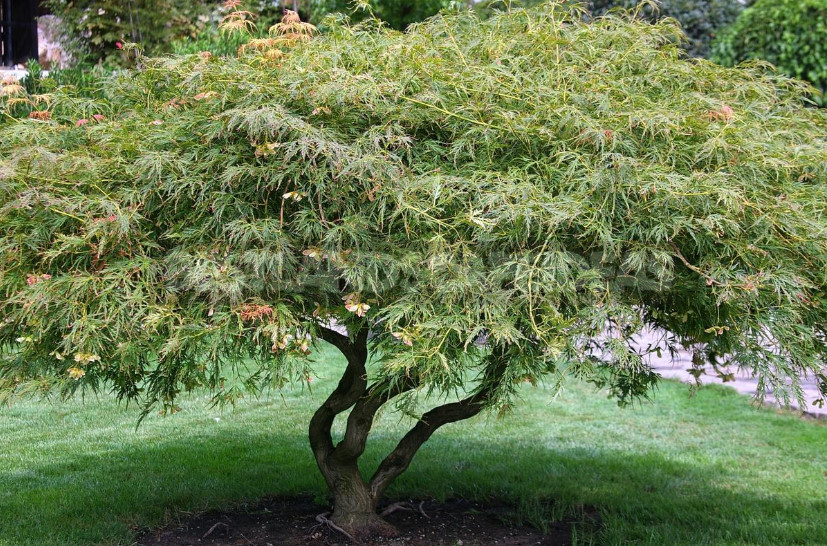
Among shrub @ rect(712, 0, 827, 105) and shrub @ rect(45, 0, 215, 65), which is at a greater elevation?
shrub @ rect(45, 0, 215, 65)

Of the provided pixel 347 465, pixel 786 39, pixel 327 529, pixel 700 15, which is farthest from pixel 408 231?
pixel 700 15

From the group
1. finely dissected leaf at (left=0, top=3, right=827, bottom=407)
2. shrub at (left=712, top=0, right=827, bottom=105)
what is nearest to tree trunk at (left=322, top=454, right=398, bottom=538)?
finely dissected leaf at (left=0, top=3, right=827, bottom=407)

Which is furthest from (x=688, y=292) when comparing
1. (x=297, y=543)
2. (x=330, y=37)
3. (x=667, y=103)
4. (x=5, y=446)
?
(x=5, y=446)

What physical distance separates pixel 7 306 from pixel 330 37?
1656 millimetres

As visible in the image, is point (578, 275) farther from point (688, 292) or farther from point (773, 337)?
point (773, 337)

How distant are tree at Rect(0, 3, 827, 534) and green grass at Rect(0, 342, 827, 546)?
4.11 feet

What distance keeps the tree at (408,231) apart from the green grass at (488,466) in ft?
4.11

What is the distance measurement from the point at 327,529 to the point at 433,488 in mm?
1100

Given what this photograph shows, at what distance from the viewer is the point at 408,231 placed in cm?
292

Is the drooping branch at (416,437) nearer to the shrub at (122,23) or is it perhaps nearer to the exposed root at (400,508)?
the exposed root at (400,508)

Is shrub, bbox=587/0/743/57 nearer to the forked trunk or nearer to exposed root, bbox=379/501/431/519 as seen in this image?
exposed root, bbox=379/501/431/519

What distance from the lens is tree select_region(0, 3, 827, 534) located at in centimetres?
284

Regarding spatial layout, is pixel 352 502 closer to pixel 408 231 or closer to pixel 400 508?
pixel 400 508

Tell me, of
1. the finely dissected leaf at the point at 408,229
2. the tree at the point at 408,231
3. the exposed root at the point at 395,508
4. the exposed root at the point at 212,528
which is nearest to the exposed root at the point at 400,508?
the exposed root at the point at 395,508
